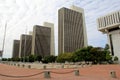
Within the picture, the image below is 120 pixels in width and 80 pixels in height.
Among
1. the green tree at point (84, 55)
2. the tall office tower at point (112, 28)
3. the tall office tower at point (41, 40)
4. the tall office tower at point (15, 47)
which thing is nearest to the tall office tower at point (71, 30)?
the tall office tower at point (41, 40)

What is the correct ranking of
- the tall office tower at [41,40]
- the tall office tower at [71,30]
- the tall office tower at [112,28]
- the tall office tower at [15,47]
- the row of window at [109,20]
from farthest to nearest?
the tall office tower at [15,47] → the tall office tower at [71,30] → the tall office tower at [41,40] → the tall office tower at [112,28] → the row of window at [109,20]

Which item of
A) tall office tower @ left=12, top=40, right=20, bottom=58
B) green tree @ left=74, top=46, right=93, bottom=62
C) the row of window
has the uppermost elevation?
the row of window

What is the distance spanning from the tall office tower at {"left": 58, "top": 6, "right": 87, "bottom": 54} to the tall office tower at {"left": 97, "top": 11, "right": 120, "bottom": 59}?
127 ft

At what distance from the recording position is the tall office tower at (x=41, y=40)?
111050mm

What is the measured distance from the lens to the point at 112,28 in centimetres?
7594

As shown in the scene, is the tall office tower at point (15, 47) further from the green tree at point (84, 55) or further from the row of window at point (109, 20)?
the green tree at point (84, 55)

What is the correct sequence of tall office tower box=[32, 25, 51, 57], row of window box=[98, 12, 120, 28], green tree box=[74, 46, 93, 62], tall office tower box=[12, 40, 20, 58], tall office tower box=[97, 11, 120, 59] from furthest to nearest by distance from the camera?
tall office tower box=[12, 40, 20, 58]
tall office tower box=[32, 25, 51, 57]
tall office tower box=[97, 11, 120, 59]
row of window box=[98, 12, 120, 28]
green tree box=[74, 46, 93, 62]

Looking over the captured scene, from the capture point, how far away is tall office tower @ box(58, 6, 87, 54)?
11344 cm

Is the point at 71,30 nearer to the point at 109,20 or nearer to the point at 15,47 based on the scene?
the point at 109,20

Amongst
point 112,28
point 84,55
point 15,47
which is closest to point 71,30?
point 112,28

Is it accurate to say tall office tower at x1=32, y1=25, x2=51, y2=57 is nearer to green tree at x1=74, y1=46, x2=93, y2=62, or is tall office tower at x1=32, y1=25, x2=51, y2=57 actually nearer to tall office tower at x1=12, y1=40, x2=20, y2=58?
tall office tower at x1=12, y1=40, x2=20, y2=58

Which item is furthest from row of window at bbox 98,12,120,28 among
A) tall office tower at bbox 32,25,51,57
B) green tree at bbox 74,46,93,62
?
tall office tower at bbox 32,25,51,57

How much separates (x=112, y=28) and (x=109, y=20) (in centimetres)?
468

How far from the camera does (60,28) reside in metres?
117
